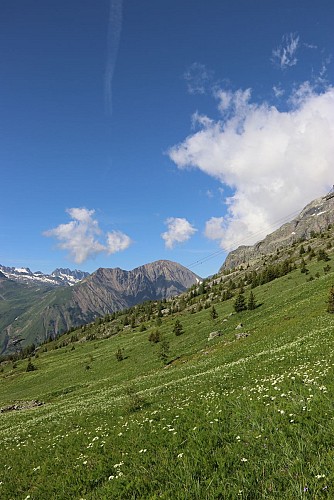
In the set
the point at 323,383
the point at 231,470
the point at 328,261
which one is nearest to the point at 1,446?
the point at 231,470

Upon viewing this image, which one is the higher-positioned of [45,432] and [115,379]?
[45,432]

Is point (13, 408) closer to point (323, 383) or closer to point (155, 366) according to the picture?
point (155, 366)

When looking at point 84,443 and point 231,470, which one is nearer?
point 231,470

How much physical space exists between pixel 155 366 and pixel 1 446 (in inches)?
1452

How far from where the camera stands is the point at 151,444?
1066 cm

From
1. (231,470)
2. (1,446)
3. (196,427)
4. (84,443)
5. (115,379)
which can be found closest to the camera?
(231,470)

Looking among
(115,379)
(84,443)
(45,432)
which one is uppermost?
(84,443)

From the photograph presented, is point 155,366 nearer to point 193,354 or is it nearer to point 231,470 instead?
point 193,354

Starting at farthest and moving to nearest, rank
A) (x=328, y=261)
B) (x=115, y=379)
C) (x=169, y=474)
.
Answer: (x=328, y=261), (x=115, y=379), (x=169, y=474)

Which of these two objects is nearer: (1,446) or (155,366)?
(1,446)

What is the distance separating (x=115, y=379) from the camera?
52.8m

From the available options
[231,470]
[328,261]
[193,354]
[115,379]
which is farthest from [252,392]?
[328,261]

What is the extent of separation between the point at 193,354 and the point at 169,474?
45677 mm

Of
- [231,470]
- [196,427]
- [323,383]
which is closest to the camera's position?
[231,470]
